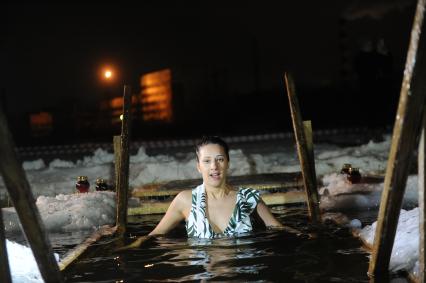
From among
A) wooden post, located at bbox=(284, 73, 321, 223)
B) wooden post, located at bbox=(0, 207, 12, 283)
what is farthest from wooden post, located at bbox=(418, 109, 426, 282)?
wooden post, located at bbox=(284, 73, 321, 223)

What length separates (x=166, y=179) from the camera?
41.7ft

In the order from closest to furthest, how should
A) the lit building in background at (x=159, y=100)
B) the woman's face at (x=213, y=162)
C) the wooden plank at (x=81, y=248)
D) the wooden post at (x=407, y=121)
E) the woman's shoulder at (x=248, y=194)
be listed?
the wooden post at (x=407, y=121) < the wooden plank at (x=81, y=248) < the woman's face at (x=213, y=162) < the woman's shoulder at (x=248, y=194) < the lit building in background at (x=159, y=100)

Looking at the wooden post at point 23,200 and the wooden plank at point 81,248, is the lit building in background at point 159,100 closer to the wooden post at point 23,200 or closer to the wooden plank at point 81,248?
the wooden plank at point 81,248

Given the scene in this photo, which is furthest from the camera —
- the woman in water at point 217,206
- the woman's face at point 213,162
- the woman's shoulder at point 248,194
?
the woman's shoulder at point 248,194

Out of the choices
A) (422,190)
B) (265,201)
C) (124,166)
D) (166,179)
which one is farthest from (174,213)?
(166,179)

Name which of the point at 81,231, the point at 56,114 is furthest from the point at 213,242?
the point at 56,114

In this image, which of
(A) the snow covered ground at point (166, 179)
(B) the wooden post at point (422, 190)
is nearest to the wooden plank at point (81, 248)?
(A) the snow covered ground at point (166, 179)

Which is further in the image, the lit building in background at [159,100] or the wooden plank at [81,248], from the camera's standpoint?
the lit building in background at [159,100]

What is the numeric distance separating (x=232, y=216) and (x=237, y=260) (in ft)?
3.45

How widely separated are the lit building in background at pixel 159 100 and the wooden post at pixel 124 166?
28909 mm

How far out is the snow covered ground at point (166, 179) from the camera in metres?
5.06

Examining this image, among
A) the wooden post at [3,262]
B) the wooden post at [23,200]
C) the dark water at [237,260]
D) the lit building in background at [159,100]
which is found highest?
the lit building in background at [159,100]

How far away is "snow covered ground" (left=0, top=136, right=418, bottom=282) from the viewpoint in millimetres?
5062

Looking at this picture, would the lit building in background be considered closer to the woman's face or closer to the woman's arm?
the woman's arm
